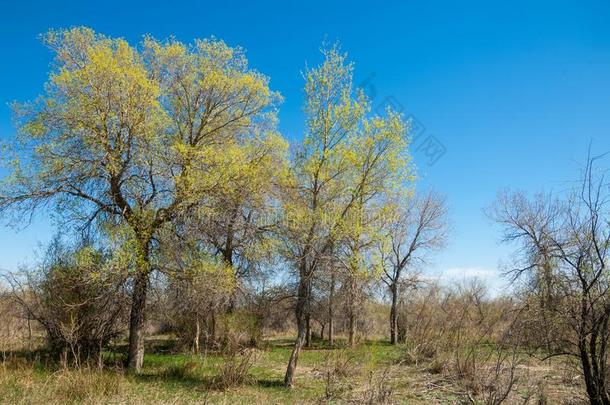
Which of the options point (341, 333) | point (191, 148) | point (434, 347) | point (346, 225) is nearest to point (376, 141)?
point (346, 225)

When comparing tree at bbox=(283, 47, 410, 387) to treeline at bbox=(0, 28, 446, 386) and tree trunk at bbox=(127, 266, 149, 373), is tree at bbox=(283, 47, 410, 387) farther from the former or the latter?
tree trunk at bbox=(127, 266, 149, 373)

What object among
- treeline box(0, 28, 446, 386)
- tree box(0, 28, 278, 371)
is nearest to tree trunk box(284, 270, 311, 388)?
treeline box(0, 28, 446, 386)

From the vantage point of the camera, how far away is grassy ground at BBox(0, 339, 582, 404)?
983 centimetres

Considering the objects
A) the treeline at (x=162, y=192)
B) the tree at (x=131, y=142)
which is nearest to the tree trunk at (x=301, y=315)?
the treeline at (x=162, y=192)

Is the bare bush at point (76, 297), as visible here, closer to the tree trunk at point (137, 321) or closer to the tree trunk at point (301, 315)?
the tree trunk at point (137, 321)

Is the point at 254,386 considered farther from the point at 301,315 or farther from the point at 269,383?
the point at 301,315

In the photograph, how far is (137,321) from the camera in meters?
16.3

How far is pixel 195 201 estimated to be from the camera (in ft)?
53.6

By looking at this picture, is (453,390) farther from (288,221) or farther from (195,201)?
(195,201)

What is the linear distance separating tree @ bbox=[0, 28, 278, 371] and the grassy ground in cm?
357

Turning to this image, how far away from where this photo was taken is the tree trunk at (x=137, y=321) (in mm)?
15656

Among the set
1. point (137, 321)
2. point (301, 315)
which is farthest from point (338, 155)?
point (137, 321)

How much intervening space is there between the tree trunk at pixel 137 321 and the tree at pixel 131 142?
4cm

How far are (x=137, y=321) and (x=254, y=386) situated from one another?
5.94 m
